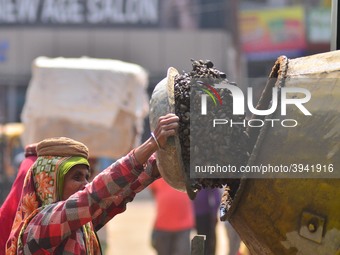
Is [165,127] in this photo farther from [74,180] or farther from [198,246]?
[74,180]

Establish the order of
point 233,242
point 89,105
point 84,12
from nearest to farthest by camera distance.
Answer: point 233,242 < point 89,105 < point 84,12

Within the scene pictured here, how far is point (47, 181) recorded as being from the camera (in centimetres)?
420

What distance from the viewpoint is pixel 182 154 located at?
11.8 ft

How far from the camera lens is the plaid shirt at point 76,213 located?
153 inches

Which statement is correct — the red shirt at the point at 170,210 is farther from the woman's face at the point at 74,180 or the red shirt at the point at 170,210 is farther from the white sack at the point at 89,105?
the woman's face at the point at 74,180

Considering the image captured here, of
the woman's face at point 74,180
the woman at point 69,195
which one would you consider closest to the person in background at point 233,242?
the woman at point 69,195

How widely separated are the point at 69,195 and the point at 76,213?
0.93 ft

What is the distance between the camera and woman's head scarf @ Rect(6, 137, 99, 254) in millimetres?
4168

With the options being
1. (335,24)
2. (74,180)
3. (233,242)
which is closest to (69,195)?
(74,180)

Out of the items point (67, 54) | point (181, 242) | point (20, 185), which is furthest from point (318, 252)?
point (67, 54)

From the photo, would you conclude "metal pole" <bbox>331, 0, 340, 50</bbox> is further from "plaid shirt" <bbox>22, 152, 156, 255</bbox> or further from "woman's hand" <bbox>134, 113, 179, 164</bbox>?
"woman's hand" <bbox>134, 113, 179, 164</bbox>

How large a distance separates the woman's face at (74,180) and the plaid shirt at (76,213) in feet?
0.48

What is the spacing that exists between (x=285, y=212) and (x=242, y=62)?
2719cm

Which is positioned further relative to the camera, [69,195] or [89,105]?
[89,105]
